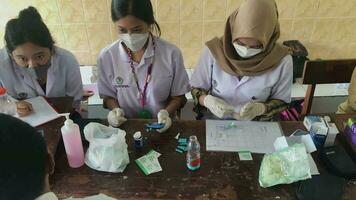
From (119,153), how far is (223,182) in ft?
1.33

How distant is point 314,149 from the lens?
128 cm

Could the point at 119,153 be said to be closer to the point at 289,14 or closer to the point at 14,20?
the point at 14,20

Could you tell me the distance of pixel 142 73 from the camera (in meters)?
1.73

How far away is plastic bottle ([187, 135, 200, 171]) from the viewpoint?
1.19 meters

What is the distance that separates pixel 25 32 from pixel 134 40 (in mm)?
501

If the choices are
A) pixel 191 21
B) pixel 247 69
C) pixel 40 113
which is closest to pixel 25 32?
pixel 40 113

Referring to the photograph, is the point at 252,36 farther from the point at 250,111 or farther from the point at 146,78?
the point at 146,78

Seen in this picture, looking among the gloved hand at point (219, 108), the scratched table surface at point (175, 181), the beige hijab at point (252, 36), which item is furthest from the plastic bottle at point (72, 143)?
the beige hijab at point (252, 36)

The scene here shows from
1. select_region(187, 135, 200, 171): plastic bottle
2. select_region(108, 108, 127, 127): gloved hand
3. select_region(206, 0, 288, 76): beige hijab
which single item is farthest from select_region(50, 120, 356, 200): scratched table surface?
select_region(206, 0, 288, 76): beige hijab

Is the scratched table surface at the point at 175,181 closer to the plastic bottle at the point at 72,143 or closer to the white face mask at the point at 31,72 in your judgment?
the plastic bottle at the point at 72,143

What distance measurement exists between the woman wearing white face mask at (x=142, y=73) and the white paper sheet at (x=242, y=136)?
303mm

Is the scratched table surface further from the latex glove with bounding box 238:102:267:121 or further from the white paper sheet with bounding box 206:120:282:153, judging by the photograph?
the latex glove with bounding box 238:102:267:121

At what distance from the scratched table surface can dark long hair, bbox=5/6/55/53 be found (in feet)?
1.80

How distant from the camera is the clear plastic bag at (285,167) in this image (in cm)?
111
